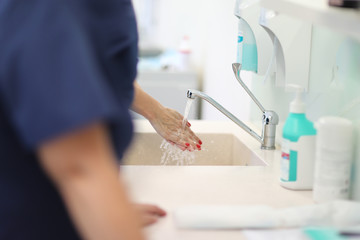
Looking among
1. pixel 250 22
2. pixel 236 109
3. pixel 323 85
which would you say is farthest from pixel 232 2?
pixel 323 85

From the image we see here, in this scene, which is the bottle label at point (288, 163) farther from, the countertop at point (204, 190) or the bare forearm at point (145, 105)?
the bare forearm at point (145, 105)

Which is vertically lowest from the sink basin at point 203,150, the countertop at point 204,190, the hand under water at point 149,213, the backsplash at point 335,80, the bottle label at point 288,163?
the sink basin at point 203,150

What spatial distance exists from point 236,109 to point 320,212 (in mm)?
1422

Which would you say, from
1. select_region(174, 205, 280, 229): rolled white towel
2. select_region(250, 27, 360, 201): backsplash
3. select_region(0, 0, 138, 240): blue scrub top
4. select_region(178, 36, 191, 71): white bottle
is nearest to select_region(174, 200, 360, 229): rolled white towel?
select_region(174, 205, 280, 229): rolled white towel

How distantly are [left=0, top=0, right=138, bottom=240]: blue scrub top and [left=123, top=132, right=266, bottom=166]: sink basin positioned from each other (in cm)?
109

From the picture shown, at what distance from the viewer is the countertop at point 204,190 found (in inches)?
36.8

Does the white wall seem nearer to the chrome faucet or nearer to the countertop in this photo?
the chrome faucet

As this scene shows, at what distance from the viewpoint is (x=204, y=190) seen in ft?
3.82

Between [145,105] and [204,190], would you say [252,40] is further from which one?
[204,190]

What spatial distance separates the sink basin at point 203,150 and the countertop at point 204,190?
381mm

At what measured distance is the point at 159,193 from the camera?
1140 mm

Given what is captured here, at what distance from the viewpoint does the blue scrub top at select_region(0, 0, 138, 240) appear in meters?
0.54

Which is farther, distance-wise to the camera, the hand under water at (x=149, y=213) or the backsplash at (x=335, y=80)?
the backsplash at (x=335, y=80)

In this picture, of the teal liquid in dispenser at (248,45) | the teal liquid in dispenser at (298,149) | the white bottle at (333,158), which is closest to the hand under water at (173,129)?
the teal liquid in dispenser at (248,45)
